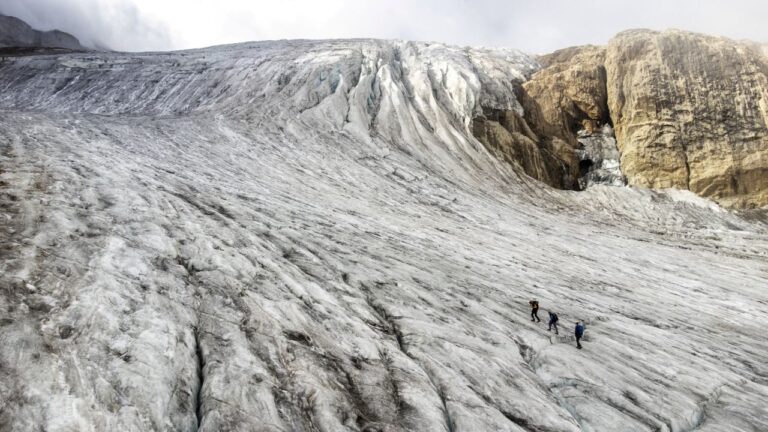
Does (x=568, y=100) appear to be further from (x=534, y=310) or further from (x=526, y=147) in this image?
(x=534, y=310)

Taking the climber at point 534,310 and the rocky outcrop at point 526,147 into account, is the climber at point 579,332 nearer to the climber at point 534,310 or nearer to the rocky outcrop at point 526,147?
the climber at point 534,310

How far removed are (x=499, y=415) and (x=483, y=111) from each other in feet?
157

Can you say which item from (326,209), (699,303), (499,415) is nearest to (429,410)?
(499,415)

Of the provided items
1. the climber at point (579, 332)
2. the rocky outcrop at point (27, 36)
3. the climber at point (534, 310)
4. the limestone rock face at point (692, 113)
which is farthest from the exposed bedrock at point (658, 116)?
the rocky outcrop at point (27, 36)

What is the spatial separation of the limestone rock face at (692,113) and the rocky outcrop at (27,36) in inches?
4834

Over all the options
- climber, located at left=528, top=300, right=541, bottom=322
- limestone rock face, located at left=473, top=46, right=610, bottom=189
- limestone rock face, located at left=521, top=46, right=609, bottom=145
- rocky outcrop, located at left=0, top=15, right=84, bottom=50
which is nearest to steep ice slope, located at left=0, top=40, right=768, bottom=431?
climber, located at left=528, top=300, right=541, bottom=322

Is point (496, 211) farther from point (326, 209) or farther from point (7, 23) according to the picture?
point (7, 23)

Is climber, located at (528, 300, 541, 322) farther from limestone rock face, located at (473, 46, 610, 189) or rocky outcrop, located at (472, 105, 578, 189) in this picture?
limestone rock face, located at (473, 46, 610, 189)

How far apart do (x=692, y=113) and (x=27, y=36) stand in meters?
158

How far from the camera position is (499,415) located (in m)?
11.5

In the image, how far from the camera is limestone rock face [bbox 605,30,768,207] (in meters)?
54.2

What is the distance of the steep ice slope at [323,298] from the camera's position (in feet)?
33.4

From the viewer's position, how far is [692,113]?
57656mm

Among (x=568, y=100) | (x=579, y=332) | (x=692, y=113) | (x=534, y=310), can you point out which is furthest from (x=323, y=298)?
(x=692, y=113)
